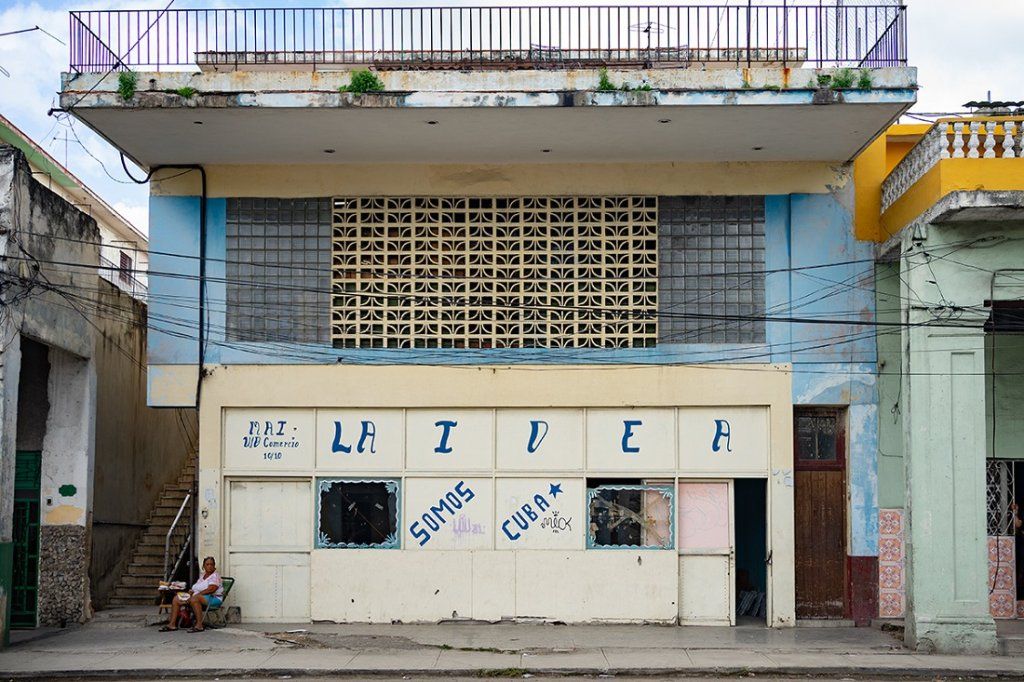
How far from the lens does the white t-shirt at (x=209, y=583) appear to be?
50.4 ft

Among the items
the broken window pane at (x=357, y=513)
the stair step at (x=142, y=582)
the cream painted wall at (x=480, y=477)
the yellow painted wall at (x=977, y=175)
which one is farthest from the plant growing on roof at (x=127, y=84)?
the yellow painted wall at (x=977, y=175)

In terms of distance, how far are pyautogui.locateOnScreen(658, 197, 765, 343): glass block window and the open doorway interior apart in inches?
85.1

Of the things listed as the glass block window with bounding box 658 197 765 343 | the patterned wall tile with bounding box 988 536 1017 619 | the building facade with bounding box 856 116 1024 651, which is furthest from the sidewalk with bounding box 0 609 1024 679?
the glass block window with bounding box 658 197 765 343

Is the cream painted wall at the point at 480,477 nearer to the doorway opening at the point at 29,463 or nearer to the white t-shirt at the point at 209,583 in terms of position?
the white t-shirt at the point at 209,583

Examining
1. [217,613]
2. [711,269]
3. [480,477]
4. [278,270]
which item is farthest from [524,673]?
[278,270]

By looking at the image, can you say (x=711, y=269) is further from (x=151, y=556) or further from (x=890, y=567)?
(x=151, y=556)

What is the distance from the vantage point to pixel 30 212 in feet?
48.6

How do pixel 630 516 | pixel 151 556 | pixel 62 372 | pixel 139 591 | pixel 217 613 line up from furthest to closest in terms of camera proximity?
pixel 151 556 → pixel 139 591 → pixel 62 372 → pixel 630 516 → pixel 217 613

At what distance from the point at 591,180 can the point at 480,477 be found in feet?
14.0

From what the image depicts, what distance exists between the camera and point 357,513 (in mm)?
16219

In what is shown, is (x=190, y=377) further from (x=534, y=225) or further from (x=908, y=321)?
(x=908, y=321)

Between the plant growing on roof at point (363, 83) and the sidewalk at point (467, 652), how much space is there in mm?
6608

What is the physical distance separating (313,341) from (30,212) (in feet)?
12.7

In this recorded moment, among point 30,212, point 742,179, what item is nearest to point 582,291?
point 742,179
